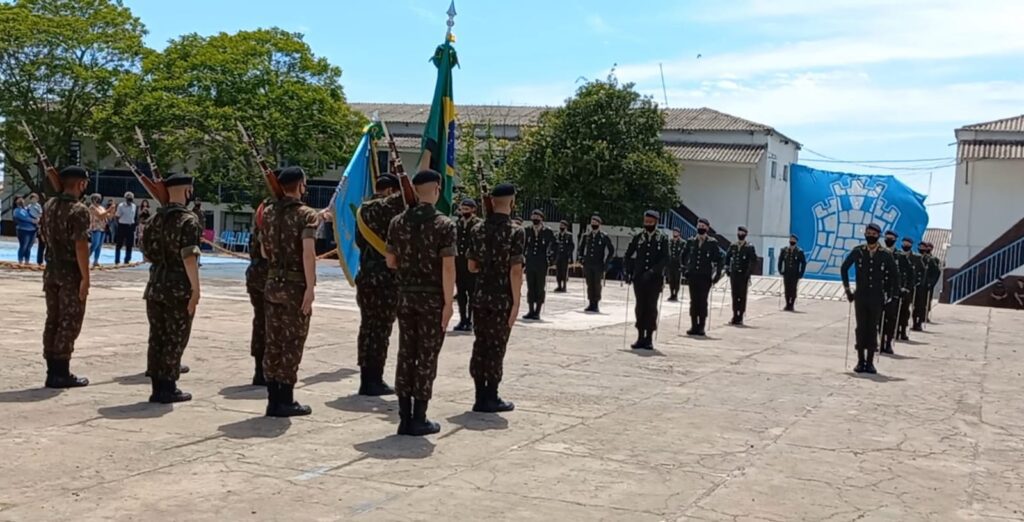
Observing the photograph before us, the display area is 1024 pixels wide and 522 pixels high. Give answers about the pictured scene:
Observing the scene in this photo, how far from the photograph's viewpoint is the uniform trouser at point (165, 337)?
8227 mm

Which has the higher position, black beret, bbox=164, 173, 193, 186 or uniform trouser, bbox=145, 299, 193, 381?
black beret, bbox=164, 173, 193, 186

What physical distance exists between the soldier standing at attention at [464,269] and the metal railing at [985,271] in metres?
23.6

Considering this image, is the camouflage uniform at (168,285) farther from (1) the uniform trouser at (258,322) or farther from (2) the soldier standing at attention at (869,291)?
(2) the soldier standing at attention at (869,291)

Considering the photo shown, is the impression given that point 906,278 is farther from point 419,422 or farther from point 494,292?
point 419,422

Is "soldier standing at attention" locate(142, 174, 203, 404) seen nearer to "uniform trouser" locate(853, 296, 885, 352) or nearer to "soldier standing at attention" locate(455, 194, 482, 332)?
"soldier standing at attention" locate(455, 194, 482, 332)

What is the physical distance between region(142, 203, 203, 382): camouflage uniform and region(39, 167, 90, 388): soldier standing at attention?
0.77 m

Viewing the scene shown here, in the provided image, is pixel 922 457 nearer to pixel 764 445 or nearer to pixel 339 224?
pixel 764 445

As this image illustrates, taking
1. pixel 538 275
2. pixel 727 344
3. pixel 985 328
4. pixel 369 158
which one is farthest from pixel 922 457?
pixel 985 328

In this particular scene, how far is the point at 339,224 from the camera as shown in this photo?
1112cm

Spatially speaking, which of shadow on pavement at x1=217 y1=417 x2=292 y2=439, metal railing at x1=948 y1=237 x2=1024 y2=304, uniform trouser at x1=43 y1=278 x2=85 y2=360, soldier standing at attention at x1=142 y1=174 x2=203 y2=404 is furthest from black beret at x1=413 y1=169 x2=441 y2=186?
metal railing at x1=948 y1=237 x2=1024 y2=304

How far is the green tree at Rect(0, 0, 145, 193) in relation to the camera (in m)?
42.2

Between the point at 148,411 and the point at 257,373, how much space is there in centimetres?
153

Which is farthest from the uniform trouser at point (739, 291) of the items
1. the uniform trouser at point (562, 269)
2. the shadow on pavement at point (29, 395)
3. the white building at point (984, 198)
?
Result: the white building at point (984, 198)

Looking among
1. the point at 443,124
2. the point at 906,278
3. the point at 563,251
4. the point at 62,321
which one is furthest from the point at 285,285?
the point at 563,251
